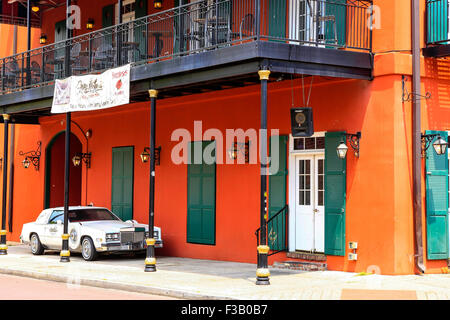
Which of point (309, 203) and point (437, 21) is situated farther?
point (309, 203)

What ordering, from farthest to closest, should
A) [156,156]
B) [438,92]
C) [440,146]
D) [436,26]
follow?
[156,156] < [438,92] < [436,26] < [440,146]

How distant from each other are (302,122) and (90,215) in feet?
22.6

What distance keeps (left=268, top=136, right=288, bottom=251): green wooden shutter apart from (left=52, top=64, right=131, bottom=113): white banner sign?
11.3 ft

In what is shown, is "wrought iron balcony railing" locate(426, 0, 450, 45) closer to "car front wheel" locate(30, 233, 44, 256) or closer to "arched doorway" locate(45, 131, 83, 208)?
"car front wheel" locate(30, 233, 44, 256)

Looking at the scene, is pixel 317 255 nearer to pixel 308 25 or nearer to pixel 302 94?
pixel 302 94

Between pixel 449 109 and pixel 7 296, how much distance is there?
8932mm

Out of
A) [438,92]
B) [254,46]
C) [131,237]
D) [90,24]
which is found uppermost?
[90,24]

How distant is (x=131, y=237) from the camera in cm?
1630

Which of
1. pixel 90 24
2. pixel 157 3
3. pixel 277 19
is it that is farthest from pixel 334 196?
pixel 90 24

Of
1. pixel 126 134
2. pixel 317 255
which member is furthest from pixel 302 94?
pixel 126 134

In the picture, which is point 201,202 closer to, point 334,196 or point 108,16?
point 334,196

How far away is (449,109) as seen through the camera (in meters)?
13.8

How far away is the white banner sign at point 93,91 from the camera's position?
15.0 metres

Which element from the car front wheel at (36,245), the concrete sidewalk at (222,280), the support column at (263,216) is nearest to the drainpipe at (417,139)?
the concrete sidewalk at (222,280)
